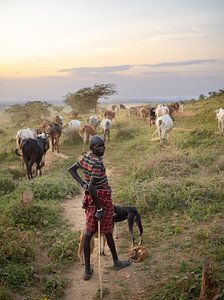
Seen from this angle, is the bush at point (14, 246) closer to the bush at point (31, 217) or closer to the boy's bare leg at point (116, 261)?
the bush at point (31, 217)

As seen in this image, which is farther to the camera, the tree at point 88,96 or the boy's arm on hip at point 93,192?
the tree at point 88,96

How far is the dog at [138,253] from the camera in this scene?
6359mm

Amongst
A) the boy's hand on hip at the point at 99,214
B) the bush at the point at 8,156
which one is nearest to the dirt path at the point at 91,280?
the boy's hand on hip at the point at 99,214

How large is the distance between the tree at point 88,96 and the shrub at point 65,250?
30.7 m

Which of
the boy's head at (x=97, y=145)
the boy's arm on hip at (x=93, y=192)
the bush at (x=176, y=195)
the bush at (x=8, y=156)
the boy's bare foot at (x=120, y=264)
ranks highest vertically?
the boy's head at (x=97, y=145)

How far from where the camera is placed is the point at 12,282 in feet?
18.4

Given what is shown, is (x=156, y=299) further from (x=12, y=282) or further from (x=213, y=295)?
(x=12, y=282)

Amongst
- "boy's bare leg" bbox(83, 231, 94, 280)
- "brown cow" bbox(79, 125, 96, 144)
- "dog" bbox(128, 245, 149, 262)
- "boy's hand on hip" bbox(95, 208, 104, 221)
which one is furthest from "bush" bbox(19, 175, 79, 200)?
"brown cow" bbox(79, 125, 96, 144)

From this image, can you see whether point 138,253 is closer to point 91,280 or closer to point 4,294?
point 91,280

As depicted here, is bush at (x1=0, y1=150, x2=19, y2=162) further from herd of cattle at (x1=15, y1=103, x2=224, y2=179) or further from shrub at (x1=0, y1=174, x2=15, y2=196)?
shrub at (x1=0, y1=174, x2=15, y2=196)

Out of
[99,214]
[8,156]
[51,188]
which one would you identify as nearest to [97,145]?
[99,214]

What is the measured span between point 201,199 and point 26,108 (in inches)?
1210

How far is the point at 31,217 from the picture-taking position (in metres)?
8.04

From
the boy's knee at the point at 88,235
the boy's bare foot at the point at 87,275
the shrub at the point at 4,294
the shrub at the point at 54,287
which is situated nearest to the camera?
the shrub at the point at 4,294
